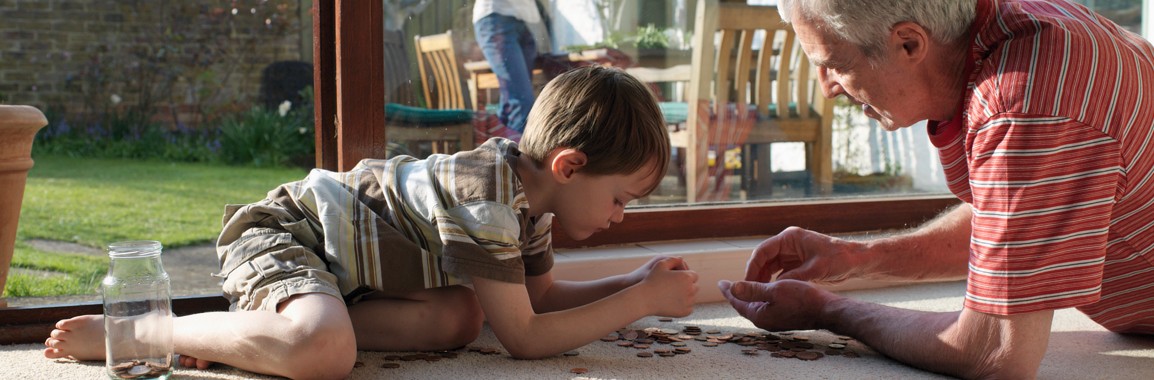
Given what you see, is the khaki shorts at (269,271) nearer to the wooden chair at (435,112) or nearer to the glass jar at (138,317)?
the glass jar at (138,317)

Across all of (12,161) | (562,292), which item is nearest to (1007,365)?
(562,292)

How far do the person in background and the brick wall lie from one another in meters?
5.37

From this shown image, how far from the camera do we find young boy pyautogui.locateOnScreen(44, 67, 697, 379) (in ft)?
5.83

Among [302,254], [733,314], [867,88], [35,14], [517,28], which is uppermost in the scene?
[35,14]

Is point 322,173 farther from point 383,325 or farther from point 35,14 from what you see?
point 35,14

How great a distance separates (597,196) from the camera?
1.89 metres

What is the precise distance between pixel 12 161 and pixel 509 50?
1.23 m

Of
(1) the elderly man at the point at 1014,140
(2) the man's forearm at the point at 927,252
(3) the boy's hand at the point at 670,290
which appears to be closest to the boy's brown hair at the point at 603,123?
(3) the boy's hand at the point at 670,290

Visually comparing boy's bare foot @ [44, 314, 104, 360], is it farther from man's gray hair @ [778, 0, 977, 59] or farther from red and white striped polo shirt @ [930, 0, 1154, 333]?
red and white striped polo shirt @ [930, 0, 1154, 333]

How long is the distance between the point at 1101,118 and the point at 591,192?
85cm

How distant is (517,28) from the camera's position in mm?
2740

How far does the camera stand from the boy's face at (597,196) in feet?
6.18

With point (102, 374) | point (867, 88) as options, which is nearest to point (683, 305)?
point (867, 88)

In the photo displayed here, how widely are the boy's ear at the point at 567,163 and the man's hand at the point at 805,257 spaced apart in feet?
1.58
